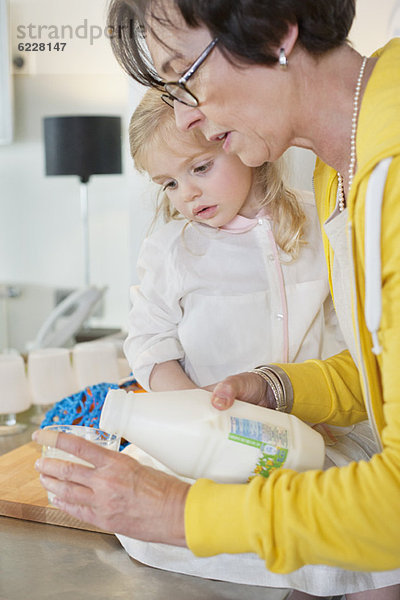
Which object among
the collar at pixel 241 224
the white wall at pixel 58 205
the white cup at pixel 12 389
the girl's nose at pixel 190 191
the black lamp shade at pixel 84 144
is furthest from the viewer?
the white wall at pixel 58 205

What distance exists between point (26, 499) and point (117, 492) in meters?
0.42

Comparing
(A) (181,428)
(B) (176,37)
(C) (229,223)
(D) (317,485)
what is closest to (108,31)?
(B) (176,37)

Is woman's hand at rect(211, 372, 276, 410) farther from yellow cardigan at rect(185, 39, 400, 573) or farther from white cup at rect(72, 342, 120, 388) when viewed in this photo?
white cup at rect(72, 342, 120, 388)

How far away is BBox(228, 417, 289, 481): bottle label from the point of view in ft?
2.64

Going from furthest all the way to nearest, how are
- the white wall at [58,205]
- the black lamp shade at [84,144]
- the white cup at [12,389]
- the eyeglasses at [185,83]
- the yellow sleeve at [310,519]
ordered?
the white wall at [58,205], the black lamp shade at [84,144], the white cup at [12,389], the eyeglasses at [185,83], the yellow sleeve at [310,519]

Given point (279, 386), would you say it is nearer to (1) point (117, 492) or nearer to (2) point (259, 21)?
(1) point (117, 492)

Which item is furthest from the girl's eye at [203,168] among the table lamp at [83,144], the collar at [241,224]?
the table lamp at [83,144]

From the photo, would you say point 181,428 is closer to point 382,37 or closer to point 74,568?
point 74,568

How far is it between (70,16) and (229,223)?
2.24 ft

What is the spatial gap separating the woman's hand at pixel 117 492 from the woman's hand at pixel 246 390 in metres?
0.13

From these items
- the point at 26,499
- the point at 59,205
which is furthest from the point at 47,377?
the point at 59,205

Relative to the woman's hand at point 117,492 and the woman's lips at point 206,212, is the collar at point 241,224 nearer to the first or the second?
the woman's lips at point 206,212

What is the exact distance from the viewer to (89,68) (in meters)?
1.71

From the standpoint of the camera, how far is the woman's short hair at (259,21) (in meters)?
0.75
